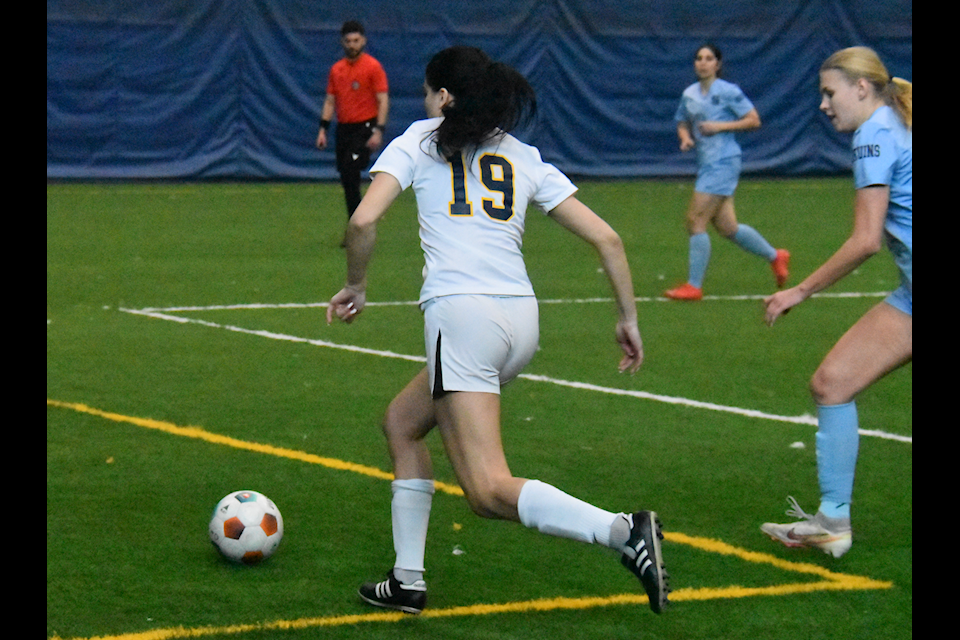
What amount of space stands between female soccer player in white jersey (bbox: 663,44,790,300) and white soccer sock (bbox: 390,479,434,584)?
767cm

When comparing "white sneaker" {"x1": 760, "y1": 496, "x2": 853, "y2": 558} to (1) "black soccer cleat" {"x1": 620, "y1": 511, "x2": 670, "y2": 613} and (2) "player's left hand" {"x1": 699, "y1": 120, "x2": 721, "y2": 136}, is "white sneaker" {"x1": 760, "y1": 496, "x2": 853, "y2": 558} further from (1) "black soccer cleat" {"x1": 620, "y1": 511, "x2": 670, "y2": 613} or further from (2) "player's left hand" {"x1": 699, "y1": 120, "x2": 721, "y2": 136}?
(2) "player's left hand" {"x1": 699, "y1": 120, "x2": 721, "y2": 136}

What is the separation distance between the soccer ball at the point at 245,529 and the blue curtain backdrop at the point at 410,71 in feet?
63.5

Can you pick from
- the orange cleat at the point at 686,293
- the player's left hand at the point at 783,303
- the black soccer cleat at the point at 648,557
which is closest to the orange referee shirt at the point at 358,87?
the orange cleat at the point at 686,293

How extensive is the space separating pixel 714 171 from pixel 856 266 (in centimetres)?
757

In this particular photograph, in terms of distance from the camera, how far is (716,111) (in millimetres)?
13086

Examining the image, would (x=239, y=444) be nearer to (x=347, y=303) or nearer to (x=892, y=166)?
(x=347, y=303)

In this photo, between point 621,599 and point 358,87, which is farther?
point 358,87

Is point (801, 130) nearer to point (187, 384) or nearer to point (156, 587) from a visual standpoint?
point (187, 384)

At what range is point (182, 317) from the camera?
11.4 m

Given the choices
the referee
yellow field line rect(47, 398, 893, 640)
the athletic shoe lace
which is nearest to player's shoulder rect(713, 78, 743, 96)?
the referee

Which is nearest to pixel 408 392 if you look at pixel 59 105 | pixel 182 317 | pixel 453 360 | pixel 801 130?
pixel 453 360

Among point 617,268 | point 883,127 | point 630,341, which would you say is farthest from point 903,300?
point 617,268

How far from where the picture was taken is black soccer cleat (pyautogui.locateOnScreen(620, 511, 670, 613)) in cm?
430

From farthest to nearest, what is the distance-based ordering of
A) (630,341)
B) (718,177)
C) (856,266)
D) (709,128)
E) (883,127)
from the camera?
(709,128), (718,177), (883,127), (856,266), (630,341)
